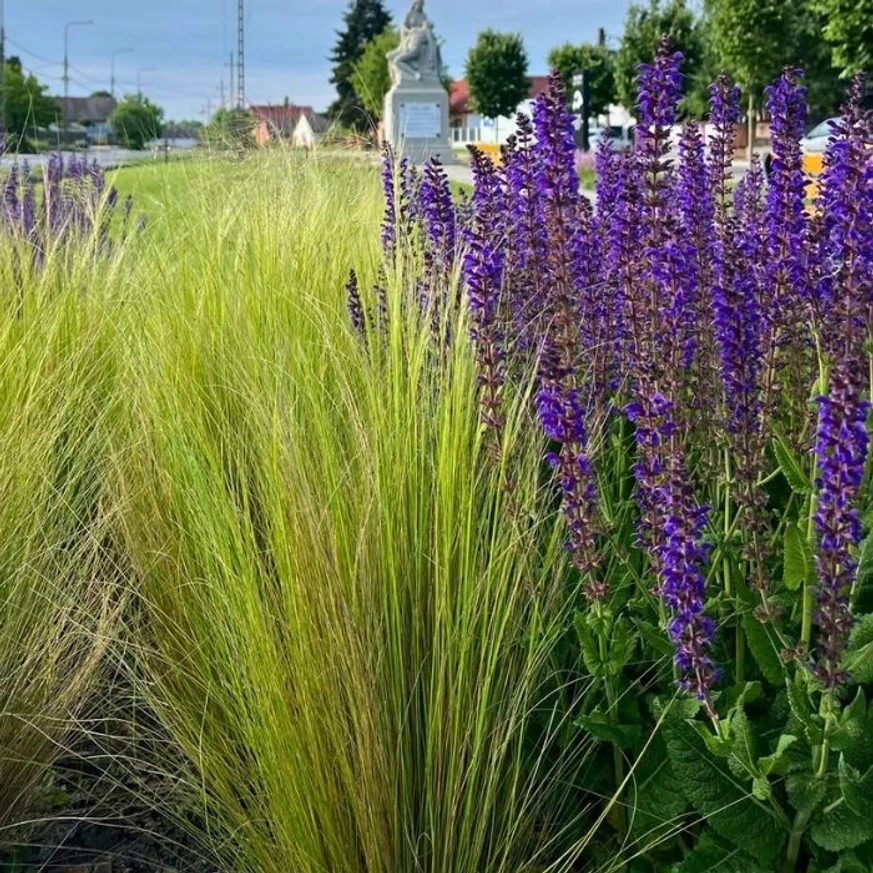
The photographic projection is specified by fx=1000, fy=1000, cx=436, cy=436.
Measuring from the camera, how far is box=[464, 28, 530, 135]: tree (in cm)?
5144

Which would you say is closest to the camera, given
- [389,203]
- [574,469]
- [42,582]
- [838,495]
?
[838,495]

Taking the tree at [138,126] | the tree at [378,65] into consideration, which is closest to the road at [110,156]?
the tree at [138,126]

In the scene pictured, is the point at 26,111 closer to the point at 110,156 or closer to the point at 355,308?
the point at 110,156

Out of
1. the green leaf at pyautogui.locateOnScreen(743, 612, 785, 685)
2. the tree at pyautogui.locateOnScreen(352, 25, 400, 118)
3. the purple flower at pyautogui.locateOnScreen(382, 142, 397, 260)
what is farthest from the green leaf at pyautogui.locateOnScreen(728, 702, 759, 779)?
the tree at pyautogui.locateOnScreen(352, 25, 400, 118)

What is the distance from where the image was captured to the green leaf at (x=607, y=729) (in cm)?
159

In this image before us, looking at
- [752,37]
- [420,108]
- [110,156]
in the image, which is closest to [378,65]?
[420,108]

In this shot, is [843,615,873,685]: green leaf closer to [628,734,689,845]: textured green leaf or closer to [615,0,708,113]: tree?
[628,734,689,845]: textured green leaf

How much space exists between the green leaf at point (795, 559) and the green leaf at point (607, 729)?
346 millimetres

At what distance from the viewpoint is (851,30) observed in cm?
1609

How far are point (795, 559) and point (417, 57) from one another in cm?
2757

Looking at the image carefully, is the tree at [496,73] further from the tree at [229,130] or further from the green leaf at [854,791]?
the green leaf at [854,791]

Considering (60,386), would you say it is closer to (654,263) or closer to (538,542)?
(538,542)

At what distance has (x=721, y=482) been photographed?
6.14ft

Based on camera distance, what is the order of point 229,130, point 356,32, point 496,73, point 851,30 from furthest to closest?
point 356,32
point 496,73
point 851,30
point 229,130
